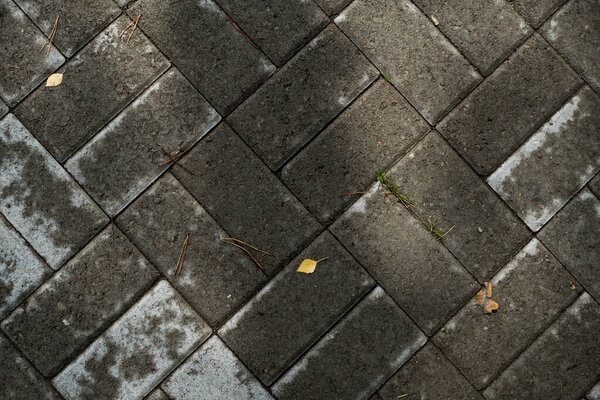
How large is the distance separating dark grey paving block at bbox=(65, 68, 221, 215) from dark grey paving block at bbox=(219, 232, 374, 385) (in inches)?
34.0

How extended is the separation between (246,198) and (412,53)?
1.19 m

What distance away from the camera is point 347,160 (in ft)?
8.58


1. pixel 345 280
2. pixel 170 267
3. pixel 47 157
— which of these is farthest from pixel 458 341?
pixel 47 157

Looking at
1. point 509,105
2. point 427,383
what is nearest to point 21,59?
point 509,105

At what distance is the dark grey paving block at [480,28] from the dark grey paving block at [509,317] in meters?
1.05

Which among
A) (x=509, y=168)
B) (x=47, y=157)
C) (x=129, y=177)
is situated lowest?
(x=509, y=168)

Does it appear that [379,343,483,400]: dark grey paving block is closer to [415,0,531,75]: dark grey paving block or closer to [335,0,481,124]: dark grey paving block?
[335,0,481,124]: dark grey paving block

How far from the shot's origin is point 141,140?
2605mm

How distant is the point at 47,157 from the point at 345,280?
5.61 feet

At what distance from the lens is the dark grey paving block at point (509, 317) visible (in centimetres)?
257

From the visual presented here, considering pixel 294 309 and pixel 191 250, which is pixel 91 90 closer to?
pixel 191 250

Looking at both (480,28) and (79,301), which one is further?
(480,28)

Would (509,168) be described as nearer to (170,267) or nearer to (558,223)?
(558,223)

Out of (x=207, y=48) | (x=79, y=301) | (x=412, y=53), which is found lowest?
(x=412, y=53)
